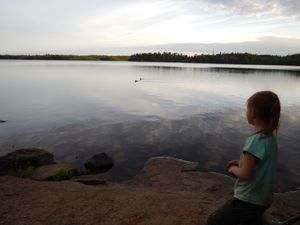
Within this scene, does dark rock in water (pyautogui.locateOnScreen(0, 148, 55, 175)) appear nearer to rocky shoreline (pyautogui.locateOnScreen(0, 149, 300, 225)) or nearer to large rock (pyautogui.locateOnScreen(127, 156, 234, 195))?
rocky shoreline (pyautogui.locateOnScreen(0, 149, 300, 225))

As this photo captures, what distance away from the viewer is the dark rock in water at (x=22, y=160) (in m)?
12.6

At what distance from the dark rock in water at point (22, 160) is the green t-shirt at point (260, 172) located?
10.4 m

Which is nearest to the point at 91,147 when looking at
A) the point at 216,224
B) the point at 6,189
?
the point at 6,189

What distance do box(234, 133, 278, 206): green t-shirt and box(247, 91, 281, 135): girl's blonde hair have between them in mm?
137

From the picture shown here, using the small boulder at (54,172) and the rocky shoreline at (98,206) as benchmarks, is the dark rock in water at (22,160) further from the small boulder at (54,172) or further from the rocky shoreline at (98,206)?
the rocky shoreline at (98,206)

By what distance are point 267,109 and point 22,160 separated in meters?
11.9

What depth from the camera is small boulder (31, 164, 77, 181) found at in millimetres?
11672

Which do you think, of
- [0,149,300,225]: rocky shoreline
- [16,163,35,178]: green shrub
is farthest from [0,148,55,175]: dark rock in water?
[0,149,300,225]: rocky shoreline

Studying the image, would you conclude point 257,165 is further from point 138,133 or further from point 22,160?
point 138,133

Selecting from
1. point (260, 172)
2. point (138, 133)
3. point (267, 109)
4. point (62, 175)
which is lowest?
point (138, 133)

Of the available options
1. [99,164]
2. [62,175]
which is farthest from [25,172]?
[99,164]

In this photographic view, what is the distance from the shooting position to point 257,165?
3.91 metres

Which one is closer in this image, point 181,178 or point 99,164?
point 181,178

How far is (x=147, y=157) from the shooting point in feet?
51.2
